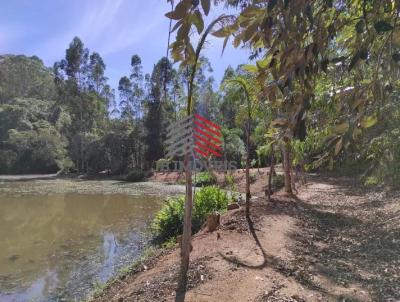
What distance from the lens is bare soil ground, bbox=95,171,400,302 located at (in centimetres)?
443

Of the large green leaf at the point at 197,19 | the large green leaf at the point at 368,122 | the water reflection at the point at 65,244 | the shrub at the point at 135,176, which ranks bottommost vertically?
the water reflection at the point at 65,244

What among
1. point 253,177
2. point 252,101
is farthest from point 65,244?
point 253,177

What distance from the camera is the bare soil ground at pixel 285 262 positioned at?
4434mm

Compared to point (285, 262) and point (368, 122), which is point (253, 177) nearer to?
point (285, 262)

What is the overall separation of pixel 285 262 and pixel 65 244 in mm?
6212

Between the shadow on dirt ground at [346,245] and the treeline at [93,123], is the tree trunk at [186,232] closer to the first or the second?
the shadow on dirt ground at [346,245]

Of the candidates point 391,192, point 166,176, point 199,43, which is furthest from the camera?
point 166,176

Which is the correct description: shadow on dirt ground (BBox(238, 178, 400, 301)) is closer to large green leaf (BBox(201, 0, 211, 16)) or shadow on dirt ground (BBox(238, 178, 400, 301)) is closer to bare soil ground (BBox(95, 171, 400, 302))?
bare soil ground (BBox(95, 171, 400, 302))

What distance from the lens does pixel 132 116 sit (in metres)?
46.0

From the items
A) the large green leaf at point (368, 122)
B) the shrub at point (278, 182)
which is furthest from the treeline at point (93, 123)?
the large green leaf at point (368, 122)

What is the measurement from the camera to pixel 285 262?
5.45m

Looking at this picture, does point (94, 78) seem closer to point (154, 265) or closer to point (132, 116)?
point (132, 116)

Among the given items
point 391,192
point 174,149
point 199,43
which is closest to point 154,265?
point 174,149

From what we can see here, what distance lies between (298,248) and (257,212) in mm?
1994
